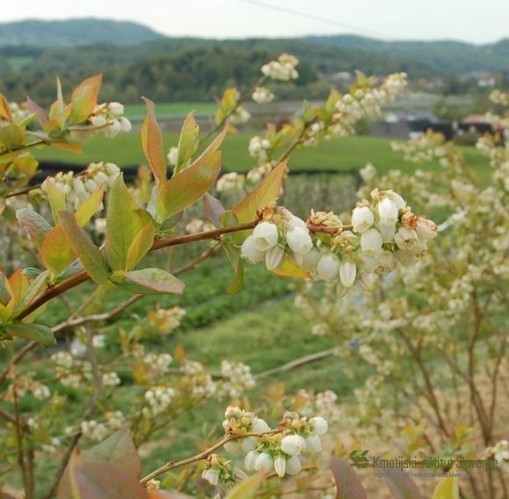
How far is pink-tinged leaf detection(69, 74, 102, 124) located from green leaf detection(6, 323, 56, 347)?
1.46 ft

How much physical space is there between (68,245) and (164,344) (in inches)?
214

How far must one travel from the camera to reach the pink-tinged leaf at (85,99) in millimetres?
1060

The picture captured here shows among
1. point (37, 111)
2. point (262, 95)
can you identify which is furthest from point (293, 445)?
point (262, 95)

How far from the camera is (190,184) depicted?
2.11 feet

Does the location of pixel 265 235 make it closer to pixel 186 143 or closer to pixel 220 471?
pixel 186 143

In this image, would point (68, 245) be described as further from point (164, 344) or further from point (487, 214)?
point (164, 344)

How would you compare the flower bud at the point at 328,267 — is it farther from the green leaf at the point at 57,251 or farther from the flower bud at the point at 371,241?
the green leaf at the point at 57,251

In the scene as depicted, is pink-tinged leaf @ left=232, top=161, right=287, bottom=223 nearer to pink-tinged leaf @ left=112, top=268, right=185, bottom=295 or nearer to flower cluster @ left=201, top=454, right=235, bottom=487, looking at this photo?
pink-tinged leaf @ left=112, top=268, right=185, bottom=295

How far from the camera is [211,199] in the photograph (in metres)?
0.72

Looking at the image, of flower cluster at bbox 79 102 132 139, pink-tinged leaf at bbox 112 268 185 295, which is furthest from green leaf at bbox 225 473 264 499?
flower cluster at bbox 79 102 132 139

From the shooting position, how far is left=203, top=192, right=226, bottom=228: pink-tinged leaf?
0.70 meters

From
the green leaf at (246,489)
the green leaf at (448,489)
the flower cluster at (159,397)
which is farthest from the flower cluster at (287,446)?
the flower cluster at (159,397)

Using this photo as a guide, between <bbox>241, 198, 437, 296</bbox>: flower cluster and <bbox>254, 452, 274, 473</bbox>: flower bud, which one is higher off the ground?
<bbox>241, 198, 437, 296</bbox>: flower cluster

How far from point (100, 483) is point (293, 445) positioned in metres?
0.28
